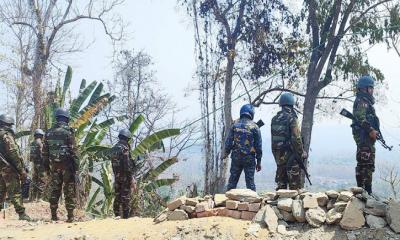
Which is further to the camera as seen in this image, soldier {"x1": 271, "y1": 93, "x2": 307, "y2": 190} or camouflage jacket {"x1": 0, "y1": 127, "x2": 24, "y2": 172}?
camouflage jacket {"x1": 0, "y1": 127, "x2": 24, "y2": 172}

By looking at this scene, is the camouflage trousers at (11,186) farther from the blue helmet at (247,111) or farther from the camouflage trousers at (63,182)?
the blue helmet at (247,111)

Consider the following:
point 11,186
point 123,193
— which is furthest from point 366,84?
point 11,186

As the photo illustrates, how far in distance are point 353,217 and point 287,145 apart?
1.63m

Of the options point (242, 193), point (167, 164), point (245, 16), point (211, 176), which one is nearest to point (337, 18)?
point (245, 16)

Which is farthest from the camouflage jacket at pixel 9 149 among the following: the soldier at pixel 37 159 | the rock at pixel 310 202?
the rock at pixel 310 202

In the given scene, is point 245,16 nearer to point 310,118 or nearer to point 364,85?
point 310,118

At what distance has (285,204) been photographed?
6098mm

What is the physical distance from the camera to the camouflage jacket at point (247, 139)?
7152 millimetres

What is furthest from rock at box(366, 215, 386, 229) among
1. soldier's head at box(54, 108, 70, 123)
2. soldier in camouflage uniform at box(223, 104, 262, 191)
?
soldier's head at box(54, 108, 70, 123)

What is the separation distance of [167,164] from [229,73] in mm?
5062

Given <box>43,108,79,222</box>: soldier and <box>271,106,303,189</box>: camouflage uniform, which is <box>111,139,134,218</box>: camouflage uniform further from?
<box>271,106,303,189</box>: camouflage uniform

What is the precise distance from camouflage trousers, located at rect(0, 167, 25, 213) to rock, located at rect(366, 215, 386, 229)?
5877 mm

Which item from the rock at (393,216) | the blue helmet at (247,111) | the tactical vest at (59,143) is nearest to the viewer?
the rock at (393,216)

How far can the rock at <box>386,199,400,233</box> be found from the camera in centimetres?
553
